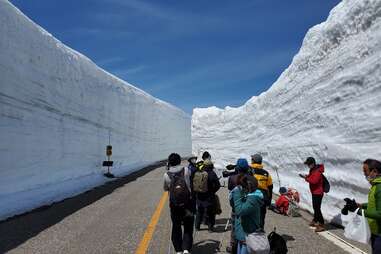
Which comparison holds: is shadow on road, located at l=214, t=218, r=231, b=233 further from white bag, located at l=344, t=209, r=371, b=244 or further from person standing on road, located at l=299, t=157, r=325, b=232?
white bag, located at l=344, t=209, r=371, b=244

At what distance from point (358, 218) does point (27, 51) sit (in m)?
12.6

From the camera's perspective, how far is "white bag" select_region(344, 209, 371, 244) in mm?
3988

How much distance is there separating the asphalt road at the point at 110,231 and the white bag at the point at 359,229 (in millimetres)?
1979

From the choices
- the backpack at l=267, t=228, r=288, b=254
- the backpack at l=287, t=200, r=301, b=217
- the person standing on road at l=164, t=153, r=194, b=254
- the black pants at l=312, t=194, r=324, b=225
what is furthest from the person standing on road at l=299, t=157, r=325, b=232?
the backpack at l=267, t=228, r=288, b=254

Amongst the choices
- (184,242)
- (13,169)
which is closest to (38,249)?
(184,242)

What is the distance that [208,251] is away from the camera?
621cm

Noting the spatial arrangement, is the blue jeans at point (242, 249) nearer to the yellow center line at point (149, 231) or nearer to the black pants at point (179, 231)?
the black pants at point (179, 231)

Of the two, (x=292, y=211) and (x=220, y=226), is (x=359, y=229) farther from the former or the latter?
(x=292, y=211)

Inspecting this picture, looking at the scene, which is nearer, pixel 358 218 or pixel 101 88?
pixel 358 218

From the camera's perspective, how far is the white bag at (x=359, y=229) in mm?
3988

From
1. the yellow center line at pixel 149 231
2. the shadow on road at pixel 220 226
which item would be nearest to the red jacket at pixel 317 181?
the shadow on road at pixel 220 226

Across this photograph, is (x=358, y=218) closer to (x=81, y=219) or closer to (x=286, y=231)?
(x=286, y=231)

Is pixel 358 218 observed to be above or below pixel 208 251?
above

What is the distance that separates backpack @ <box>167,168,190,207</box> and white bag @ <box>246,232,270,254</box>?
170 centimetres
